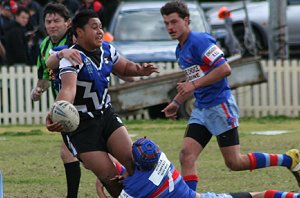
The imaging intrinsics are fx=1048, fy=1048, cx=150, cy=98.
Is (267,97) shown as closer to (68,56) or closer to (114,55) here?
(114,55)

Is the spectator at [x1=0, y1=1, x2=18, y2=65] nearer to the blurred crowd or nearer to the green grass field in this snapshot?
the blurred crowd

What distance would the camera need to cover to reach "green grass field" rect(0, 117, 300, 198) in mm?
11109

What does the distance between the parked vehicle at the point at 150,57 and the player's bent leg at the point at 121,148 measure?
8804 millimetres

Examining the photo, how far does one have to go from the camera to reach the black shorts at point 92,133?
335 inches

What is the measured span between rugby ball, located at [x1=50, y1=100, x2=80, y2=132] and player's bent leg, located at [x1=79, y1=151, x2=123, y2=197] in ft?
1.73

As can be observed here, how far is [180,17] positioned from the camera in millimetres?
9734

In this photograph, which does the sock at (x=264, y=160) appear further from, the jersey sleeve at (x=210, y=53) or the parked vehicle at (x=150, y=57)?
the parked vehicle at (x=150, y=57)

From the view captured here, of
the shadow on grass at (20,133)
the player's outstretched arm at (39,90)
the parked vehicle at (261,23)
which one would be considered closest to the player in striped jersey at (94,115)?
the player's outstretched arm at (39,90)

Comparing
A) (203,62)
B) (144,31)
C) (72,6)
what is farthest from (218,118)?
(72,6)

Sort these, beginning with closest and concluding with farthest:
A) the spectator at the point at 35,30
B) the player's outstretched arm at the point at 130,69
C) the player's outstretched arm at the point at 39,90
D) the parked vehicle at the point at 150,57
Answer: the player's outstretched arm at the point at 130,69 → the player's outstretched arm at the point at 39,90 → the parked vehicle at the point at 150,57 → the spectator at the point at 35,30

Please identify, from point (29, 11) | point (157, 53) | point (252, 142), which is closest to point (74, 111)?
point (252, 142)

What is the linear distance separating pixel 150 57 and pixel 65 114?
35.7 ft

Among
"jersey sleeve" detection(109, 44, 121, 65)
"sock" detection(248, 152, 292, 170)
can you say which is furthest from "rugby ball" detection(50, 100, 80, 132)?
"sock" detection(248, 152, 292, 170)

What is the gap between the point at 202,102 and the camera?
983cm
